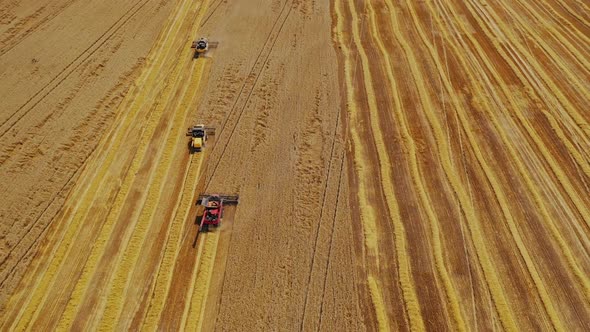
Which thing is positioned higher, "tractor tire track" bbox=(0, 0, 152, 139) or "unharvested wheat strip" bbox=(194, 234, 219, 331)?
"tractor tire track" bbox=(0, 0, 152, 139)

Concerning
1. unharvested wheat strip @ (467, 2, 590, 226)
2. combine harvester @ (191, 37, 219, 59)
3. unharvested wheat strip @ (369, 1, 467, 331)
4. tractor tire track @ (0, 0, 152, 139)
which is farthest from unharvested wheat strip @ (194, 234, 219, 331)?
unharvested wheat strip @ (467, 2, 590, 226)

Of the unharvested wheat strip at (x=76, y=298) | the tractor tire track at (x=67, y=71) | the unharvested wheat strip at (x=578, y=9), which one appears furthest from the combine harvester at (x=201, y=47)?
the unharvested wheat strip at (x=578, y=9)

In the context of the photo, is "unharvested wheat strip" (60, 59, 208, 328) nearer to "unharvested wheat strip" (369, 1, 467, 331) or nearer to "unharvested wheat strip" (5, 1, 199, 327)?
"unharvested wheat strip" (5, 1, 199, 327)

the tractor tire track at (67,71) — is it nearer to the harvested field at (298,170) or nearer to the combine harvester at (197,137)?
the harvested field at (298,170)

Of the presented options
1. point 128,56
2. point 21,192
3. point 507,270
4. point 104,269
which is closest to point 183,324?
point 104,269

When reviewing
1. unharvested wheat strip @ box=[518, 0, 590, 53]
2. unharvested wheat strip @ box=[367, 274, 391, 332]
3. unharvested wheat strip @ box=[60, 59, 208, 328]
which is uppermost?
unharvested wheat strip @ box=[518, 0, 590, 53]

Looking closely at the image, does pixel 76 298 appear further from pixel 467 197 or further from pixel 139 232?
pixel 467 197

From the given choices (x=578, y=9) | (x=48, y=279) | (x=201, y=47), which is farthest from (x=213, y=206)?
(x=578, y=9)
